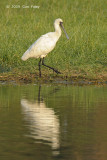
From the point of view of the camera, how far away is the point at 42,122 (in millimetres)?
7398

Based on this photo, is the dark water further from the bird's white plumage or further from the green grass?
the green grass

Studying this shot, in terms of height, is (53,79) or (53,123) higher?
(53,79)

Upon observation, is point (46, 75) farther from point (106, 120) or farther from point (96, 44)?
point (106, 120)

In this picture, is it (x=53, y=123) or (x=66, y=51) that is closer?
(x=53, y=123)

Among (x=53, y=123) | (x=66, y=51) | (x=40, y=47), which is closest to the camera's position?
(x=53, y=123)

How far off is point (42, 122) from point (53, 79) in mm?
5271

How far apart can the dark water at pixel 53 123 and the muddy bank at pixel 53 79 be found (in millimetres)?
1258

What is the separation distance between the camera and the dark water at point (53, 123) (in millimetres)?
5773

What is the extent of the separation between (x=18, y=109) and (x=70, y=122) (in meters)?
1.24

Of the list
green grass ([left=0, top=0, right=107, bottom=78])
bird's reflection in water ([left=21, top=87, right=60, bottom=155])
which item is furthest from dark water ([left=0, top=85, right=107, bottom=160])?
green grass ([left=0, top=0, right=107, bottom=78])

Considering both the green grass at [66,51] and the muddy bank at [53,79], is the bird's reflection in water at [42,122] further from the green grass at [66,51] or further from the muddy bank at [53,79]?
the green grass at [66,51]

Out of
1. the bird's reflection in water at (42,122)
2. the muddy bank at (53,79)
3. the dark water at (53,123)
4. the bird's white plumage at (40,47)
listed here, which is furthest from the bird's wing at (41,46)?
the bird's reflection in water at (42,122)

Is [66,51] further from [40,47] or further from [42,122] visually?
[42,122]

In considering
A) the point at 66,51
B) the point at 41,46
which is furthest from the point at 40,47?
the point at 66,51
